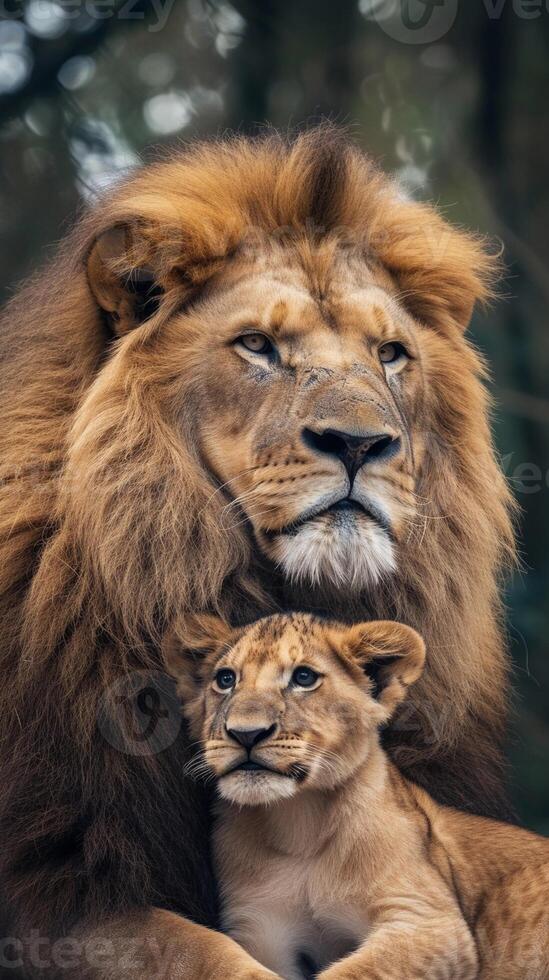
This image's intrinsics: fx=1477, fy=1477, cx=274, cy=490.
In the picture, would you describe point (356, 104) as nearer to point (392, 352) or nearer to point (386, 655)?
point (392, 352)

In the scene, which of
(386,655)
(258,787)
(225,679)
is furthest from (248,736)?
(386,655)

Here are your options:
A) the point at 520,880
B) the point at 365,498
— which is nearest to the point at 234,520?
the point at 365,498

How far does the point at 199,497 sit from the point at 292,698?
1.90 ft

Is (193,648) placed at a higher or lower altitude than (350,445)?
lower

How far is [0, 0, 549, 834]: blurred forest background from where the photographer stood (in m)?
5.79

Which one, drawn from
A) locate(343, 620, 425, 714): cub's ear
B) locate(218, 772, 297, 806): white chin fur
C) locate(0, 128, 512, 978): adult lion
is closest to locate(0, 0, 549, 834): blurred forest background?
locate(0, 128, 512, 978): adult lion

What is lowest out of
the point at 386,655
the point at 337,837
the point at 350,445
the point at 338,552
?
the point at 337,837

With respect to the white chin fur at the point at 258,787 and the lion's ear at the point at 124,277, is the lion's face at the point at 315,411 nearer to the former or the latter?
the lion's ear at the point at 124,277

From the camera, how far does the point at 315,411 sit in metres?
2.60

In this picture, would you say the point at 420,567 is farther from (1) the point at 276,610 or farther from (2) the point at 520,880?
(2) the point at 520,880

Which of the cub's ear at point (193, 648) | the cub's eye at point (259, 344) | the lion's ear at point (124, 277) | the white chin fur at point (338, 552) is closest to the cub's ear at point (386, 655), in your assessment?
the white chin fur at point (338, 552)

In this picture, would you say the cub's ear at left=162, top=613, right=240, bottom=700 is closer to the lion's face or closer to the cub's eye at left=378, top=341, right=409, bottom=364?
the lion's face

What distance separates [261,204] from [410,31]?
3.17 meters

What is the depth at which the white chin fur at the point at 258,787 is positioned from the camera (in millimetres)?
2211
